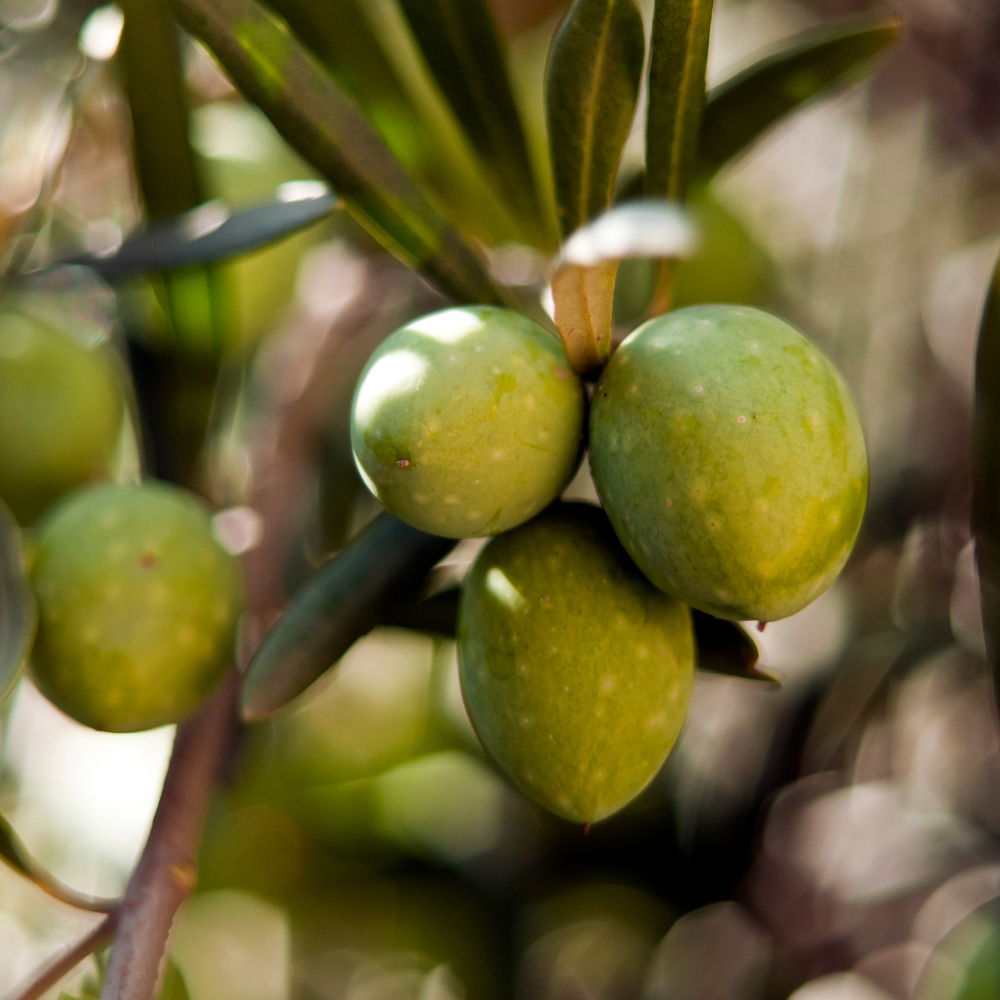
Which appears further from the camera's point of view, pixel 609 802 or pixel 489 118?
pixel 489 118

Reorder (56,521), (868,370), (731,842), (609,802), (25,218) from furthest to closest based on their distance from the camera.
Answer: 1. (868,370)
2. (731,842)
3. (25,218)
4. (56,521)
5. (609,802)

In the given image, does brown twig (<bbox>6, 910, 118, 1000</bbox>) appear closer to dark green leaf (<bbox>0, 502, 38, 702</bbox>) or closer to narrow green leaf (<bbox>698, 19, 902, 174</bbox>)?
dark green leaf (<bbox>0, 502, 38, 702</bbox>)

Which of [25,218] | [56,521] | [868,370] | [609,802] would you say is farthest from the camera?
[868,370]

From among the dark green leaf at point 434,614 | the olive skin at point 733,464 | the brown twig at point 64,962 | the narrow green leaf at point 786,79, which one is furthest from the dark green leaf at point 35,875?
the narrow green leaf at point 786,79

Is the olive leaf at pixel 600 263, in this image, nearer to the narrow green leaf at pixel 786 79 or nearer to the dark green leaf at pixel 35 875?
the narrow green leaf at pixel 786 79

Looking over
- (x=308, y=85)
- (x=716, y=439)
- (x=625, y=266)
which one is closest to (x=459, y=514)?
(x=716, y=439)

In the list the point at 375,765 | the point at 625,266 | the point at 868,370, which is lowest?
the point at 375,765

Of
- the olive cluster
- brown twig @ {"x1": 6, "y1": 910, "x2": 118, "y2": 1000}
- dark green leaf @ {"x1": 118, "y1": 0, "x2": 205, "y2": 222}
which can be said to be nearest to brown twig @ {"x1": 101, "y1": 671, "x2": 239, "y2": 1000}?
brown twig @ {"x1": 6, "y1": 910, "x2": 118, "y2": 1000}

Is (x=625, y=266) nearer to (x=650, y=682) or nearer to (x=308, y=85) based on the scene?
(x=308, y=85)
